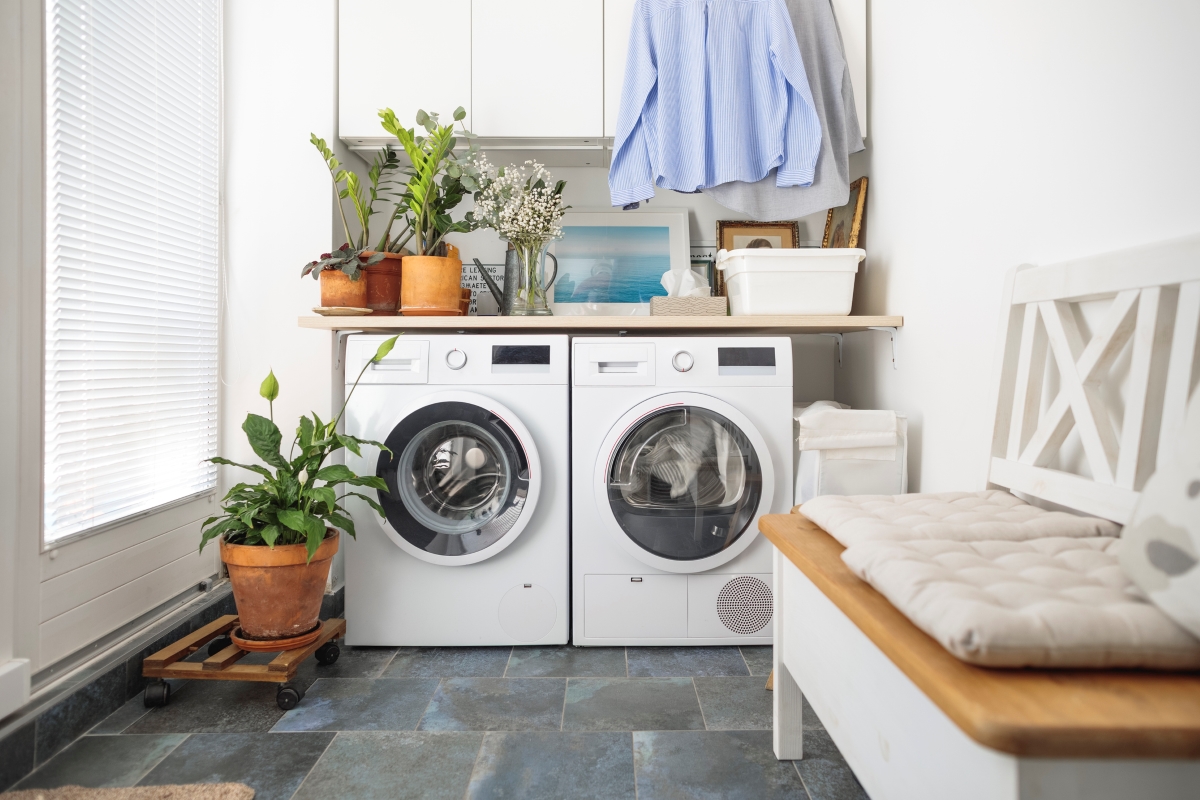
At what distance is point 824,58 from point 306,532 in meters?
2.07

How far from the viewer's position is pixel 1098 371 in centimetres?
113

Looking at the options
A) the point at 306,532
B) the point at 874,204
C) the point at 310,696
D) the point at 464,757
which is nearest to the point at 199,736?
the point at 310,696

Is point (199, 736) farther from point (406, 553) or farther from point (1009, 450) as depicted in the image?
point (1009, 450)

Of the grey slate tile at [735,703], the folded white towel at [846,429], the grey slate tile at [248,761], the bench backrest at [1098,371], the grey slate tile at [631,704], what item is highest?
the bench backrest at [1098,371]

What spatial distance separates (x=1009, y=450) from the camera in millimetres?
1303

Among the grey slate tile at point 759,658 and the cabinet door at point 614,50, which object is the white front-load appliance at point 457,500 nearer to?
the grey slate tile at point 759,658

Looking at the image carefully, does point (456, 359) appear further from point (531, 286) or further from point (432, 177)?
point (432, 177)

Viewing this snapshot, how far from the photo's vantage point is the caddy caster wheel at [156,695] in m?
1.61

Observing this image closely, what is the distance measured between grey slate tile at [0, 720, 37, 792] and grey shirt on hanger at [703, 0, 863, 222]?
213cm

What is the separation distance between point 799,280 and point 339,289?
1342 mm

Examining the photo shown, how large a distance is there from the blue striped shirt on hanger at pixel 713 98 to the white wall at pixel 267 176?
1.02 metres

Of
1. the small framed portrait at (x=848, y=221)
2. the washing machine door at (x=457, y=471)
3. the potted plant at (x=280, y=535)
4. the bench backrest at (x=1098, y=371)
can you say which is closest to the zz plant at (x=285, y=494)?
the potted plant at (x=280, y=535)

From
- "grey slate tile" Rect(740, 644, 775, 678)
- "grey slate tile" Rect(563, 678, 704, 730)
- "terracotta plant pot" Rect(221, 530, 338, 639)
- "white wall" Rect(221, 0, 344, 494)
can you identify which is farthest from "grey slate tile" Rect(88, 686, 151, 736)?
"grey slate tile" Rect(740, 644, 775, 678)

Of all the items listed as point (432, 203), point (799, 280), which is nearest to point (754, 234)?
point (799, 280)
